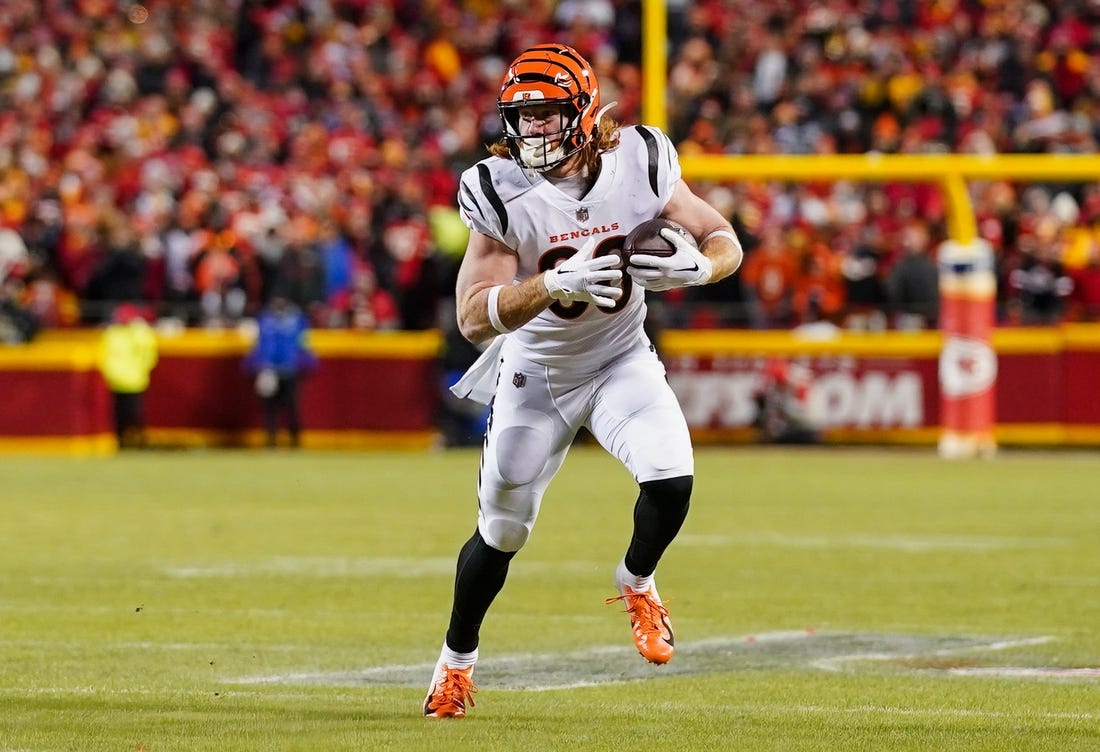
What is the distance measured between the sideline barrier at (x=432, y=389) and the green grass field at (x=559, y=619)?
3.32 metres

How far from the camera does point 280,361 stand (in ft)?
57.4

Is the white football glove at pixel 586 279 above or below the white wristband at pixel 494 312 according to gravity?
above

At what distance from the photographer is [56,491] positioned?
13477 mm

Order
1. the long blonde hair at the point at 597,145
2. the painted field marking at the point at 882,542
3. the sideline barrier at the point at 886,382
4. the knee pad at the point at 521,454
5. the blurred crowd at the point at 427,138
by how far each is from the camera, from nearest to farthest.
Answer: the knee pad at the point at 521,454
the long blonde hair at the point at 597,145
the painted field marking at the point at 882,542
the sideline barrier at the point at 886,382
the blurred crowd at the point at 427,138

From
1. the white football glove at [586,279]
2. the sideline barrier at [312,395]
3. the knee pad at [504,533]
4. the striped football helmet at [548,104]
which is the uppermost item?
the striped football helmet at [548,104]

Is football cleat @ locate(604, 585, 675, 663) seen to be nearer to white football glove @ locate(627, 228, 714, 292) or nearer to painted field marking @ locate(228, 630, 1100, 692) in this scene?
painted field marking @ locate(228, 630, 1100, 692)

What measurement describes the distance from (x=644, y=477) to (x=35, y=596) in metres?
3.58

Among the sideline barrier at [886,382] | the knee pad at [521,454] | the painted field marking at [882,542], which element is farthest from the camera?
the sideline barrier at [886,382]

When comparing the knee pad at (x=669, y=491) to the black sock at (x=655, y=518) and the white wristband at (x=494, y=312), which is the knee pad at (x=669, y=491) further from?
the white wristband at (x=494, y=312)

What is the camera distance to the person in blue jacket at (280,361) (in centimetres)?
1748

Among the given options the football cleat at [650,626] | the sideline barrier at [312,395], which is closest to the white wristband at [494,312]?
the football cleat at [650,626]

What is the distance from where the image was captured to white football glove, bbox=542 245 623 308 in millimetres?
5082

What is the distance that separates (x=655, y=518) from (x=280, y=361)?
12.2 metres

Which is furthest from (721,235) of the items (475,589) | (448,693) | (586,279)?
(448,693)
